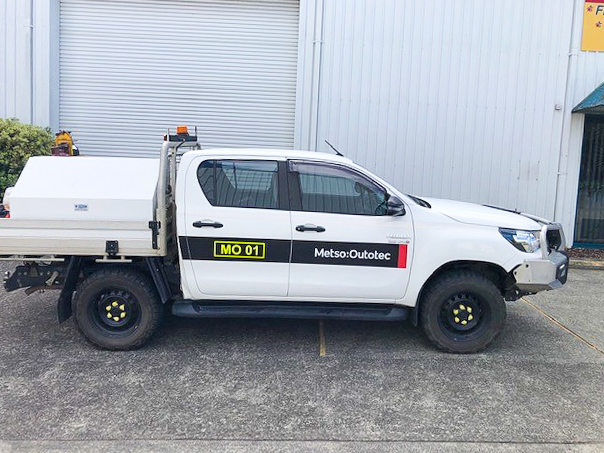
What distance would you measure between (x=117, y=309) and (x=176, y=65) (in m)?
6.83

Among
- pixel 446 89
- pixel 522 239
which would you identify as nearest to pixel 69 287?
pixel 522 239

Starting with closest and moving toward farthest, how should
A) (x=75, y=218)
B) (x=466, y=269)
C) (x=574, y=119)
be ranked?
1. (x=75, y=218)
2. (x=466, y=269)
3. (x=574, y=119)

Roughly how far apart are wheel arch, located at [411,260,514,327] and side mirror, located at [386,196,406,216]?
0.67 meters

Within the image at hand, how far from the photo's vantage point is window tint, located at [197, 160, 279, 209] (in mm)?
5023

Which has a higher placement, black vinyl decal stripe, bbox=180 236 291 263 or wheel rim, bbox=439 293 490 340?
black vinyl decal stripe, bbox=180 236 291 263

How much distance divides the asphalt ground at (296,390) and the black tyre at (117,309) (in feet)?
0.59

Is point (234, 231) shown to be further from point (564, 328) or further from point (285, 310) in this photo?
point (564, 328)

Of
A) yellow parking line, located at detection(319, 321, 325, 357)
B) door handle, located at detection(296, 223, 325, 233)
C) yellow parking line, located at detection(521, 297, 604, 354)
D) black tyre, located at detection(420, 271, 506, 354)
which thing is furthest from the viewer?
yellow parking line, located at detection(521, 297, 604, 354)

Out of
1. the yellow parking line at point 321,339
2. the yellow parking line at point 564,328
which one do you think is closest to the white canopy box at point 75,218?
the yellow parking line at point 321,339

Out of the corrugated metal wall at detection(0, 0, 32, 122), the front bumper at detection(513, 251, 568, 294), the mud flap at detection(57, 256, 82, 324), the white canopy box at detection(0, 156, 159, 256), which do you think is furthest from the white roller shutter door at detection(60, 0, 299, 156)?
the front bumper at detection(513, 251, 568, 294)

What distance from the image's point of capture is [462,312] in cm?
513

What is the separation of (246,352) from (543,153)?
7977mm

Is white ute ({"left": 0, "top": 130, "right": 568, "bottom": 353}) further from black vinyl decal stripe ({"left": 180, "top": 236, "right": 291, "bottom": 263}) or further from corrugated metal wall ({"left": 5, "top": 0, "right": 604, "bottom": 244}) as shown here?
corrugated metal wall ({"left": 5, "top": 0, "right": 604, "bottom": 244})

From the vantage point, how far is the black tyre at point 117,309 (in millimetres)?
5035
